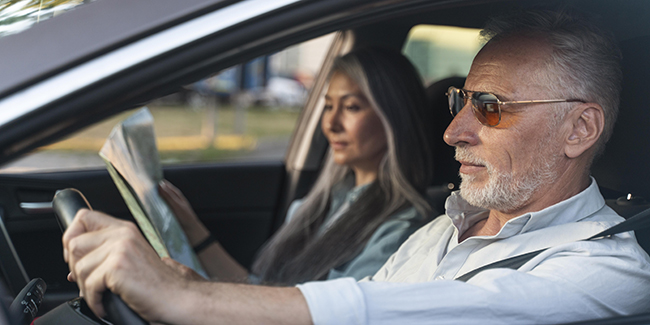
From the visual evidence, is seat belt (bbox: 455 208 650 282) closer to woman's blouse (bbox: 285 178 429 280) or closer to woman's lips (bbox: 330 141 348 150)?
woman's blouse (bbox: 285 178 429 280)

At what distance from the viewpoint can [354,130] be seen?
2.65 m

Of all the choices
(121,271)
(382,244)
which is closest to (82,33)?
(121,271)

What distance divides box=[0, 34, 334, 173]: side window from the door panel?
0.16 m

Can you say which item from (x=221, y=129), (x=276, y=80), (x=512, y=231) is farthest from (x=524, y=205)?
(x=276, y=80)

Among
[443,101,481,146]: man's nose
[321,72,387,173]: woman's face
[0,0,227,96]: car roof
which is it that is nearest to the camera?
[0,0,227,96]: car roof

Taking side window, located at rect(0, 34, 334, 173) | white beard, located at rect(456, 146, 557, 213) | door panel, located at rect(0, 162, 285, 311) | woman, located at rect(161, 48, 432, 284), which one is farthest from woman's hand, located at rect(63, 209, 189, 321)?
side window, located at rect(0, 34, 334, 173)

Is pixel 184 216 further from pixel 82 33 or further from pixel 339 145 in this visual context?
pixel 82 33

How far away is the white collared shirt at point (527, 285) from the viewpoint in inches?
44.9

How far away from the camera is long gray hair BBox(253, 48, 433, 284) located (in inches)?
94.7

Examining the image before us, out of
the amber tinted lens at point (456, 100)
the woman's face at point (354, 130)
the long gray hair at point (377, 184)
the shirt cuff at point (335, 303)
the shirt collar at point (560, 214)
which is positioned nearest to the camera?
the shirt cuff at point (335, 303)

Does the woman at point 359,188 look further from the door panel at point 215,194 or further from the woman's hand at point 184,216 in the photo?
the door panel at point 215,194

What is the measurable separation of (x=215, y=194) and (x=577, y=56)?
2.20m

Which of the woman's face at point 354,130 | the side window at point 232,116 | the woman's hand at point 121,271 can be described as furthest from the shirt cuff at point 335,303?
the side window at point 232,116

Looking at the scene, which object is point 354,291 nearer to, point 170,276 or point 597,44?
point 170,276
